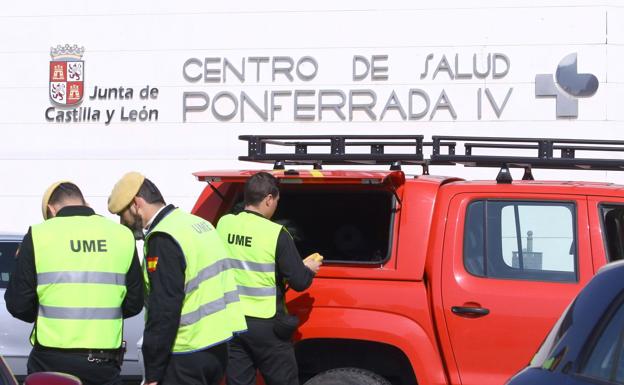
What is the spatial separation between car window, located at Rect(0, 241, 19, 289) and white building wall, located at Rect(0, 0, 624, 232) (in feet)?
13.9

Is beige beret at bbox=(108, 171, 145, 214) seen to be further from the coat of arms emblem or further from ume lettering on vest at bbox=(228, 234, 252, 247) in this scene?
the coat of arms emblem

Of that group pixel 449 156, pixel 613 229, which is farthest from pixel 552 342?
pixel 449 156

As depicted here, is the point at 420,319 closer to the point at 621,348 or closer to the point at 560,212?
the point at 560,212

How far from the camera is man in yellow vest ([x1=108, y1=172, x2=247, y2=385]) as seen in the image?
4.58m

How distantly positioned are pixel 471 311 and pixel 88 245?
208 cm

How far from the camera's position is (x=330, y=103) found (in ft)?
41.0

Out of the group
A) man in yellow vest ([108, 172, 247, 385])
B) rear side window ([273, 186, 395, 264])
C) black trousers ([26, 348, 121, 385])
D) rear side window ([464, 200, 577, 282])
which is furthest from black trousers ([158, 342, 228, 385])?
rear side window ([464, 200, 577, 282])

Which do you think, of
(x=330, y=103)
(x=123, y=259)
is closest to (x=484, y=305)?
(x=123, y=259)

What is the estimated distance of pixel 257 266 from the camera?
5.49 meters

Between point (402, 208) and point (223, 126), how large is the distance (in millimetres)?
7171

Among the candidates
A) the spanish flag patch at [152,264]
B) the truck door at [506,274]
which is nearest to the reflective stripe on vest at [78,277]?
the spanish flag patch at [152,264]

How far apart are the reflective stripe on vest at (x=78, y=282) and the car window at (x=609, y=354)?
239 centimetres

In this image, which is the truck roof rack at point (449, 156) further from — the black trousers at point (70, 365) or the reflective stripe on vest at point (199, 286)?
the black trousers at point (70, 365)

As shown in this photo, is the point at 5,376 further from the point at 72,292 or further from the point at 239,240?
the point at 239,240
